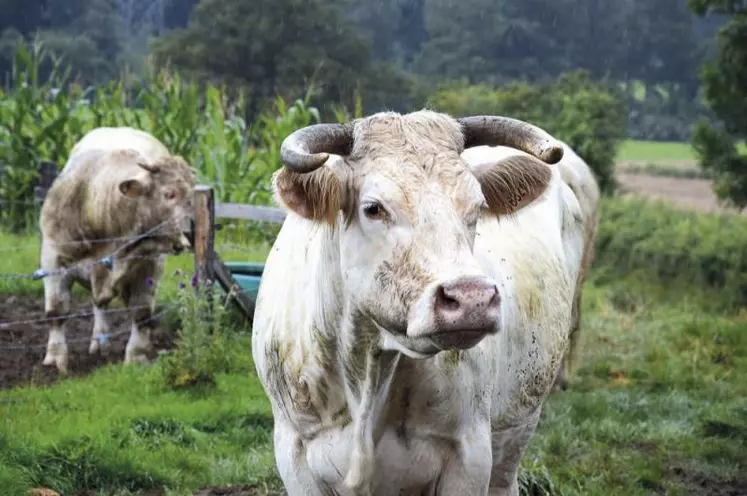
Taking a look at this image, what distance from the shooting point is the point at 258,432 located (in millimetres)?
6867

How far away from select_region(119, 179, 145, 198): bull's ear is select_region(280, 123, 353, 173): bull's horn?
5233 millimetres

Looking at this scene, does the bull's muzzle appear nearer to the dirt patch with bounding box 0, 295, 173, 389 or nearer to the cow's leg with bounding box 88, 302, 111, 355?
the dirt patch with bounding box 0, 295, 173, 389

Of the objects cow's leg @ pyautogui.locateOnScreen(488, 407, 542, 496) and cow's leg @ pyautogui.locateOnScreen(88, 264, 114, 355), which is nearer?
cow's leg @ pyautogui.locateOnScreen(488, 407, 542, 496)

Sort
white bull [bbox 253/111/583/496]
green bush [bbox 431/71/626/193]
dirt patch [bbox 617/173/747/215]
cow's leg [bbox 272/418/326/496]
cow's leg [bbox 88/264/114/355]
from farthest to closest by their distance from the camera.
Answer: dirt patch [bbox 617/173/747/215], green bush [bbox 431/71/626/193], cow's leg [bbox 88/264/114/355], cow's leg [bbox 272/418/326/496], white bull [bbox 253/111/583/496]

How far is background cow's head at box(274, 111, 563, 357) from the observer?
9.63ft

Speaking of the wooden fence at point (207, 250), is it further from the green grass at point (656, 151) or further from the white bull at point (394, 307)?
the green grass at point (656, 151)

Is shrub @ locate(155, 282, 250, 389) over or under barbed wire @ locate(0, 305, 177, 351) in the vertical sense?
over

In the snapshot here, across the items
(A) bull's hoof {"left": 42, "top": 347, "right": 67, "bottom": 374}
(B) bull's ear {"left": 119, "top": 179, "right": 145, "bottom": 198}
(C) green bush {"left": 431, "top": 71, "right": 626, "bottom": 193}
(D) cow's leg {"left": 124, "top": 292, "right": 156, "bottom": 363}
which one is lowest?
(A) bull's hoof {"left": 42, "top": 347, "right": 67, "bottom": 374}

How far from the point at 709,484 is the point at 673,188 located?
1747 cm

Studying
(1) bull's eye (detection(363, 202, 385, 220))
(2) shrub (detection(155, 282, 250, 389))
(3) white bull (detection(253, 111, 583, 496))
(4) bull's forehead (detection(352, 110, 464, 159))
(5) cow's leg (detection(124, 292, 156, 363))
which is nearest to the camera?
(3) white bull (detection(253, 111, 583, 496))

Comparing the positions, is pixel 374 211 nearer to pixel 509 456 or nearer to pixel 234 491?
pixel 509 456

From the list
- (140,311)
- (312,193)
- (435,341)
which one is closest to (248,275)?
(140,311)

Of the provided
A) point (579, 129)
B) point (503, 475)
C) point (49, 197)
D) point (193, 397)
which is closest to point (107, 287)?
point (49, 197)

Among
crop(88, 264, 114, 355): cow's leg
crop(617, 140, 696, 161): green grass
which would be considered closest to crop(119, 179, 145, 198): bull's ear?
crop(88, 264, 114, 355): cow's leg
